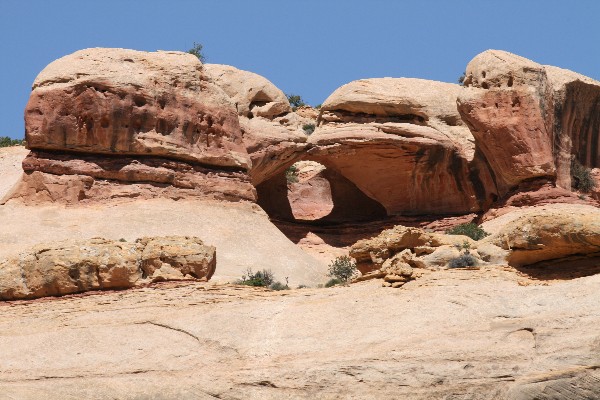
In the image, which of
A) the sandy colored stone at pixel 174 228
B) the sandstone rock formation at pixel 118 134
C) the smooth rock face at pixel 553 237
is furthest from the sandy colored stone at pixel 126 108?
the smooth rock face at pixel 553 237

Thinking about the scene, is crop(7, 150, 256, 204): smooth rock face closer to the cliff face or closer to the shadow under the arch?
the cliff face

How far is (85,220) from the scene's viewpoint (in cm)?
4534

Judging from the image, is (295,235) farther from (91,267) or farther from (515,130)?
(91,267)

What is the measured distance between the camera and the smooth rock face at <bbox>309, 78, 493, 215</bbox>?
56.6 metres

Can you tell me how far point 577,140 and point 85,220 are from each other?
1980 cm

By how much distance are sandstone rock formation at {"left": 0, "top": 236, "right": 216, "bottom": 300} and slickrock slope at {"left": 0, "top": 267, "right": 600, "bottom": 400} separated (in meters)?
0.65

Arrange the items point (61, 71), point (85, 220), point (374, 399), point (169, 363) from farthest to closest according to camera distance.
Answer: point (61, 71) < point (85, 220) < point (169, 363) < point (374, 399)

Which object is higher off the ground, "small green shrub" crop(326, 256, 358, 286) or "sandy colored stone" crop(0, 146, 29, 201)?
"sandy colored stone" crop(0, 146, 29, 201)

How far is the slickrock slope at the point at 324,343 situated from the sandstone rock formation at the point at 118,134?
1719cm

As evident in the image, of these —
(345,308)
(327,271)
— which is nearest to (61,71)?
(327,271)

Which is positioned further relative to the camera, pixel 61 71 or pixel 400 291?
pixel 61 71

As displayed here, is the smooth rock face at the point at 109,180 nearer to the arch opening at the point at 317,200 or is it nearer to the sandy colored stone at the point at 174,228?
the sandy colored stone at the point at 174,228

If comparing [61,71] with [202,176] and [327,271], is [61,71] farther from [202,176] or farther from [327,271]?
[327,271]

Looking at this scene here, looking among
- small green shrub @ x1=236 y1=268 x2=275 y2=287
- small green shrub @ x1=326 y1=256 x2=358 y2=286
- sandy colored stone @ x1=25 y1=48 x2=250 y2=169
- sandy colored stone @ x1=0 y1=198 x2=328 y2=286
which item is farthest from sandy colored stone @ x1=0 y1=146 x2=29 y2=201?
small green shrub @ x1=236 y1=268 x2=275 y2=287
